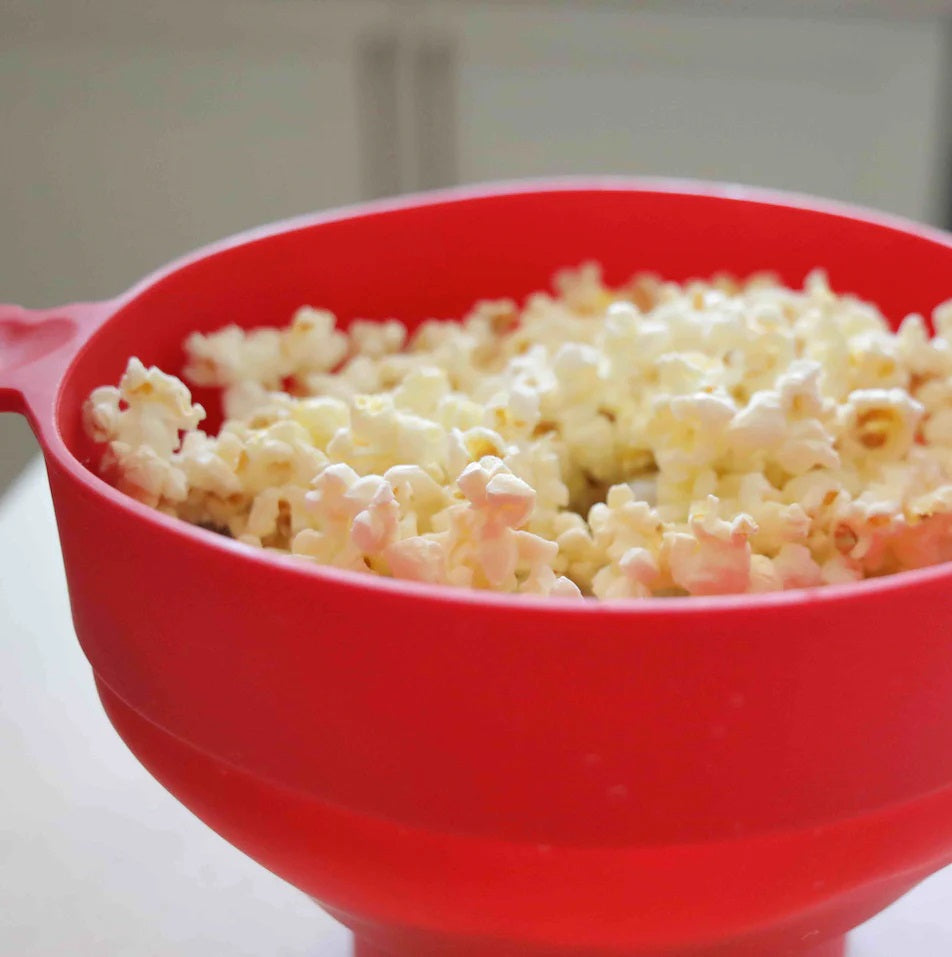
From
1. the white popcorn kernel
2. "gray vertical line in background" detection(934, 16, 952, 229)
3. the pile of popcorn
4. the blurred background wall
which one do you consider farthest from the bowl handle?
"gray vertical line in background" detection(934, 16, 952, 229)

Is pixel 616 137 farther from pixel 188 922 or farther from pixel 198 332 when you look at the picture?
pixel 188 922

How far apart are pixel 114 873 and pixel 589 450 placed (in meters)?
0.29

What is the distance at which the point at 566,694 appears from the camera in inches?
13.0

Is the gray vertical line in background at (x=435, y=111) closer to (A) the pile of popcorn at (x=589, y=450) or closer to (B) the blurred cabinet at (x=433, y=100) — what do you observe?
(B) the blurred cabinet at (x=433, y=100)

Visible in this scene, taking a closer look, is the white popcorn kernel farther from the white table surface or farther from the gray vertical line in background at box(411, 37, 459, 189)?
the gray vertical line in background at box(411, 37, 459, 189)

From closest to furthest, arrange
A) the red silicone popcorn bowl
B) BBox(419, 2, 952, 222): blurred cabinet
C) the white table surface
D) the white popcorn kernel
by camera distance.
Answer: the red silicone popcorn bowl
the white popcorn kernel
the white table surface
BBox(419, 2, 952, 222): blurred cabinet

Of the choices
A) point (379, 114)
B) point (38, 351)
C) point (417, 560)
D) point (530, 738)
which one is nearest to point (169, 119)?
point (379, 114)

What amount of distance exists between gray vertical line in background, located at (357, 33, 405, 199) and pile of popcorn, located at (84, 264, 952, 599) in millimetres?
991

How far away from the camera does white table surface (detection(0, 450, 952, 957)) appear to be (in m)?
0.54

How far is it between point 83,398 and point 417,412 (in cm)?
15

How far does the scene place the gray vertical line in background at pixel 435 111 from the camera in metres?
1.58

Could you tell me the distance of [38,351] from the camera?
1.79 ft

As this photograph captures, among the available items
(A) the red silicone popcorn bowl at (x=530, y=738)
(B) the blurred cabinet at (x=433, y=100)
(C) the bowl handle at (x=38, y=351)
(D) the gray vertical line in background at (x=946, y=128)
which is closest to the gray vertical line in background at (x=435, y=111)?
(B) the blurred cabinet at (x=433, y=100)

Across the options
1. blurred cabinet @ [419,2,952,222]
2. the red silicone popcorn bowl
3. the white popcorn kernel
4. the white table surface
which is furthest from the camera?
blurred cabinet @ [419,2,952,222]
